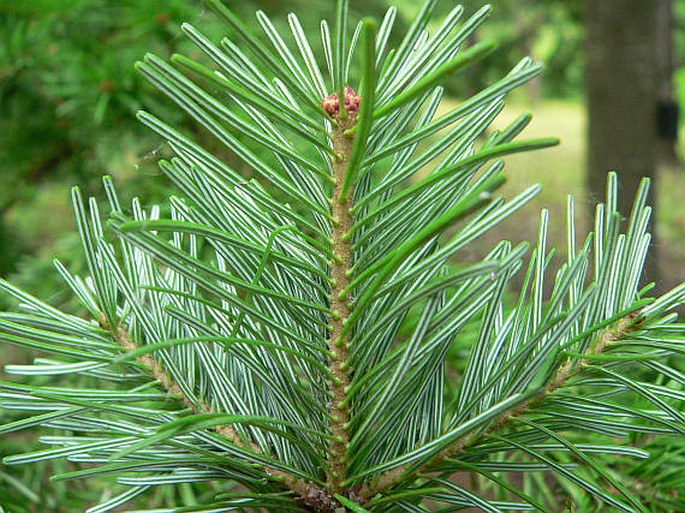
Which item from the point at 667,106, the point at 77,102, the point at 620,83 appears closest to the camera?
the point at 77,102

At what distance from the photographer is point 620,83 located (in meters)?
1.30

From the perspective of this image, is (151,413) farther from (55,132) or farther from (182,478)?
(55,132)

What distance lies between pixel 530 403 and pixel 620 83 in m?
1.16

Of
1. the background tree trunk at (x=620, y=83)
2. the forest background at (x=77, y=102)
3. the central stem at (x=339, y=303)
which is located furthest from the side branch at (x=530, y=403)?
the background tree trunk at (x=620, y=83)

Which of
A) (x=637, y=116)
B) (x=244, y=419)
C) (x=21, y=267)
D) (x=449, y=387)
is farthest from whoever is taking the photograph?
(x=637, y=116)

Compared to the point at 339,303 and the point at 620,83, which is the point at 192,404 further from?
the point at 620,83

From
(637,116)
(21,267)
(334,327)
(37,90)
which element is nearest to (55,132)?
(37,90)

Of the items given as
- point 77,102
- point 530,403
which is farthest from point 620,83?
point 530,403

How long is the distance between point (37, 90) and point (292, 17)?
67 centimetres

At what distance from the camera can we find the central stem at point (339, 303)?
0.26m

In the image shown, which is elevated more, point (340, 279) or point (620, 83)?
point (620, 83)

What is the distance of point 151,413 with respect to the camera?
0.31 m

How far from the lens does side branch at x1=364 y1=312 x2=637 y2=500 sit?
30 cm

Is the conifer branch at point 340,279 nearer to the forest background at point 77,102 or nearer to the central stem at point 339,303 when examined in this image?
the central stem at point 339,303
